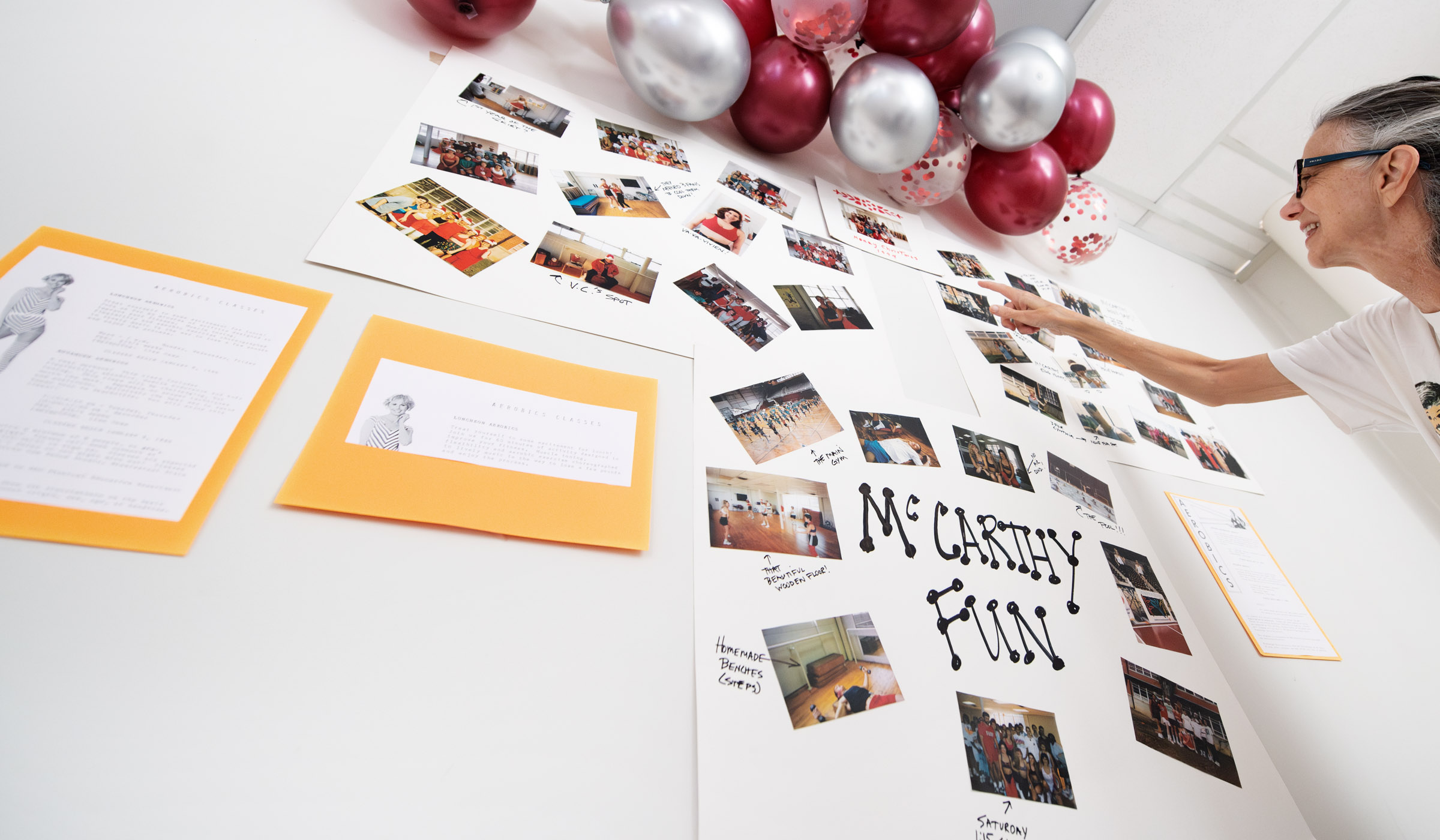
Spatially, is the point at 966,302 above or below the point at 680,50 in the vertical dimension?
below

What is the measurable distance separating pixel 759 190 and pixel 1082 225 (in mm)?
781

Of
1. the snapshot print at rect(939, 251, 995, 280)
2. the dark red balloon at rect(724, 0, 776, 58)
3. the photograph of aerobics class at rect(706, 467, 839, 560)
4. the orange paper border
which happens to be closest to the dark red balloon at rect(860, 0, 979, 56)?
the dark red balloon at rect(724, 0, 776, 58)

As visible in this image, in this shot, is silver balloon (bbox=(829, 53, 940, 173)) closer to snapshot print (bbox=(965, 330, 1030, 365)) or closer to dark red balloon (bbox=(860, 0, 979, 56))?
dark red balloon (bbox=(860, 0, 979, 56))

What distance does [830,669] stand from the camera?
21.2 inches

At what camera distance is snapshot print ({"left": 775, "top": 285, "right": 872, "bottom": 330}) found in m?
0.86

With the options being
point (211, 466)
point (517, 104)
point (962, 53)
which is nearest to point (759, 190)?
Answer: point (517, 104)

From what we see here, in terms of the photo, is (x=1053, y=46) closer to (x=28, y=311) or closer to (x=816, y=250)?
(x=816, y=250)

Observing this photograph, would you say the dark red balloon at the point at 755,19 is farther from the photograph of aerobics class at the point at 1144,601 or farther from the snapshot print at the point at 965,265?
the photograph of aerobics class at the point at 1144,601

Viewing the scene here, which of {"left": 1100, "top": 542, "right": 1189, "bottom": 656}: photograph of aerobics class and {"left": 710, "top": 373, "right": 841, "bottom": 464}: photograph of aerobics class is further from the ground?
{"left": 710, "top": 373, "right": 841, "bottom": 464}: photograph of aerobics class

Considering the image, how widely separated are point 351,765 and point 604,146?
0.87 metres

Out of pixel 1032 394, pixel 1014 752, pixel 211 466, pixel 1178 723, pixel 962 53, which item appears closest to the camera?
pixel 211 466

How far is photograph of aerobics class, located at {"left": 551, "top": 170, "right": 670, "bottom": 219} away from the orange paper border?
357 mm

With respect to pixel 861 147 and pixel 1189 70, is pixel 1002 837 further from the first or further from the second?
pixel 1189 70


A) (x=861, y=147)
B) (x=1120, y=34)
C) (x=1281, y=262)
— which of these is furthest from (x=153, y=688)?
(x=1281, y=262)
